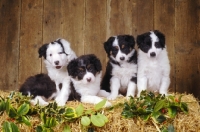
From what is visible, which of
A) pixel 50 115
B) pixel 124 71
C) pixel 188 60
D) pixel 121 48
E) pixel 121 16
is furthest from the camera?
pixel 121 16

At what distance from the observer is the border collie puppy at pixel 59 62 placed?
12.9ft

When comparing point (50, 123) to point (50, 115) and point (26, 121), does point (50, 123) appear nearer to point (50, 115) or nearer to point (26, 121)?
point (50, 115)

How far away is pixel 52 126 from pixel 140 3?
253 cm

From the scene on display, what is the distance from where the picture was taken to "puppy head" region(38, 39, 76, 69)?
392 centimetres

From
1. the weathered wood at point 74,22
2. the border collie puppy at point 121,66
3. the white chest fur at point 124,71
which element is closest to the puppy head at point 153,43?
the border collie puppy at point 121,66

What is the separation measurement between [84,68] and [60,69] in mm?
391

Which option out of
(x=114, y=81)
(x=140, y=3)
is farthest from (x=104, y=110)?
(x=140, y=3)

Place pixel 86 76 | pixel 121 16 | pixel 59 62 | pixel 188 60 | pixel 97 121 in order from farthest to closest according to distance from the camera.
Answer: pixel 121 16, pixel 188 60, pixel 59 62, pixel 86 76, pixel 97 121

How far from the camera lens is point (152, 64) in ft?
13.4

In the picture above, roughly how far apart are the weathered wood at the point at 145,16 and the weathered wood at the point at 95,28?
48cm

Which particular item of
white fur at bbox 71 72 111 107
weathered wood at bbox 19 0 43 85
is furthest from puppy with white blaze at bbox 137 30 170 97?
weathered wood at bbox 19 0 43 85

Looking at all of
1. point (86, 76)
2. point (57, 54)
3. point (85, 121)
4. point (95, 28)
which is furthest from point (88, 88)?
point (95, 28)

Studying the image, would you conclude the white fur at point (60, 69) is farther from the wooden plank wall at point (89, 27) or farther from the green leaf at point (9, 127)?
the wooden plank wall at point (89, 27)

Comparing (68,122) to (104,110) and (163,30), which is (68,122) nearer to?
(104,110)
